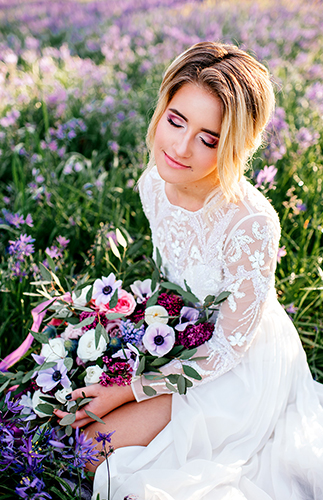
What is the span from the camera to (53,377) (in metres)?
1.46

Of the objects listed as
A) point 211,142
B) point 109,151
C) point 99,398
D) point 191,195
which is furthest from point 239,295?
point 109,151

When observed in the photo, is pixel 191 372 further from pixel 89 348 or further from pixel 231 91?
pixel 231 91

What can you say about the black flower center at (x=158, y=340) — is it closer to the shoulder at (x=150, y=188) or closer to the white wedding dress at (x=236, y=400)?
the white wedding dress at (x=236, y=400)

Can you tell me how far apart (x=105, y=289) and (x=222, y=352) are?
54 centimetres

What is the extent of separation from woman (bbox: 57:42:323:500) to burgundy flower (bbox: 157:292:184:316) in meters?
0.10

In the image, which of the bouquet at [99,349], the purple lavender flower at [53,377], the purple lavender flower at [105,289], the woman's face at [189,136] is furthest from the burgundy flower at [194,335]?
the woman's face at [189,136]

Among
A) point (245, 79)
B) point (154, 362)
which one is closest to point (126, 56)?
point (245, 79)

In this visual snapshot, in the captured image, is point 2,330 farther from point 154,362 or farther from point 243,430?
point 243,430

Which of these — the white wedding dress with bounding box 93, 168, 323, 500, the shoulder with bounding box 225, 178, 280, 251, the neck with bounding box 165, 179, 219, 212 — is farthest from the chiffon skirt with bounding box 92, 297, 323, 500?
the neck with bounding box 165, 179, 219, 212

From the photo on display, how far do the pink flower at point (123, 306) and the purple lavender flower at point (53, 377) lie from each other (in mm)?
267

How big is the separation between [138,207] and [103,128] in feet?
3.75

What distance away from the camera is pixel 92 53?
6.00m

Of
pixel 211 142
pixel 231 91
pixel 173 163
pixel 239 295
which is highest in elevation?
pixel 231 91

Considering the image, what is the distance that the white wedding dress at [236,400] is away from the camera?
4.61 ft
